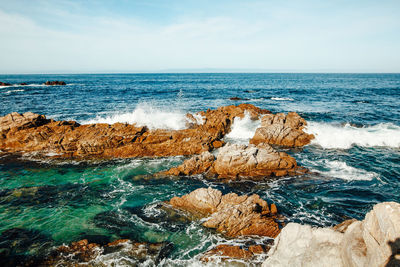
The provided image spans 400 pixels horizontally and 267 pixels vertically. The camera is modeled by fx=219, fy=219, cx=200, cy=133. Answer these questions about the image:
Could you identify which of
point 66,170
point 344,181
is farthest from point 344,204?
point 66,170

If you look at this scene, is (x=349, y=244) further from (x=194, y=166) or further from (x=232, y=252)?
(x=194, y=166)

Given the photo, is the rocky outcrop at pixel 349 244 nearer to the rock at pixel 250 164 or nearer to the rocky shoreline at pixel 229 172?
the rocky shoreline at pixel 229 172

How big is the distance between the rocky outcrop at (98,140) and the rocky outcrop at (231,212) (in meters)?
6.51

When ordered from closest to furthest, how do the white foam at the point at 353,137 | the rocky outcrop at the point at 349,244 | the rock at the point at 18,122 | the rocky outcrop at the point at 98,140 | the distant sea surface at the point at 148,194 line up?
the rocky outcrop at the point at 349,244
the distant sea surface at the point at 148,194
the rocky outcrop at the point at 98,140
the rock at the point at 18,122
the white foam at the point at 353,137

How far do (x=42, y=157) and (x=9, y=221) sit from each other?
7046 mm

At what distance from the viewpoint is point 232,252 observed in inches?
259

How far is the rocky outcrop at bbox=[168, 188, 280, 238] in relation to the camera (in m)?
7.53

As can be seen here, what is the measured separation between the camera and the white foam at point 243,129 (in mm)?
19214

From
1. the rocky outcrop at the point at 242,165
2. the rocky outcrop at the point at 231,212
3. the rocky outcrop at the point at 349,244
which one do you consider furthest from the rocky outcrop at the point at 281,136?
the rocky outcrop at the point at 349,244

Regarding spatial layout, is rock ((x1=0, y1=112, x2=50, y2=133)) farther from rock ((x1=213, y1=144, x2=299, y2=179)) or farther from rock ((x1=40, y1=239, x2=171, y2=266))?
rock ((x1=213, y1=144, x2=299, y2=179))

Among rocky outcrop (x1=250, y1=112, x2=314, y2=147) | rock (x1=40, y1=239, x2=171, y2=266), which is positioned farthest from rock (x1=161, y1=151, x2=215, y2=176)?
rocky outcrop (x1=250, y1=112, x2=314, y2=147)

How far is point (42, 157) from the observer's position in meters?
14.6

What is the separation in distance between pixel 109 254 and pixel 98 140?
10.1 m

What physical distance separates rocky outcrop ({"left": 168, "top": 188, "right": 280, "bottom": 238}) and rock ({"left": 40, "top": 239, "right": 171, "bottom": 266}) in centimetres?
194
